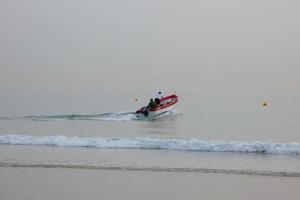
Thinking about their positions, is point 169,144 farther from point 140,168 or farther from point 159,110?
point 159,110

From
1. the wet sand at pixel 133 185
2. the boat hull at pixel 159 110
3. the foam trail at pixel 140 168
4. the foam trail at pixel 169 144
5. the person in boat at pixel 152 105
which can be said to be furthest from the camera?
the person in boat at pixel 152 105

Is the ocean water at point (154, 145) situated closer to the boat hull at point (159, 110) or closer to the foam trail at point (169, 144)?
the foam trail at point (169, 144)

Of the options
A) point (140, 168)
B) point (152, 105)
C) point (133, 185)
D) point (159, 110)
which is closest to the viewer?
point (133, 185)

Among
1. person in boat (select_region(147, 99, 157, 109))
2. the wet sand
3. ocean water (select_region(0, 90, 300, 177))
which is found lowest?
ocean water (select_region(0, 90, 300, 177))

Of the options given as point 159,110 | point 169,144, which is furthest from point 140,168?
point 159,110

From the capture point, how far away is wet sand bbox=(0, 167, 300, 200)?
485 inches

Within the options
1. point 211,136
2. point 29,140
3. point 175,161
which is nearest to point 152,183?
point 175,161

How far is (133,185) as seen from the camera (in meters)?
13.2

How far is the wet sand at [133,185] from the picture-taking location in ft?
40.4

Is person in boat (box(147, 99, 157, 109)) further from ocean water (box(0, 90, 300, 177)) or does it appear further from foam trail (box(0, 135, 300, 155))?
foam trail (box(0, 135, 300, 155))

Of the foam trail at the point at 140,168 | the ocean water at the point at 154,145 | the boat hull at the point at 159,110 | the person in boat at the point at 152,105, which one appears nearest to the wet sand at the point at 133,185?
the foam trail at the point at 140,168

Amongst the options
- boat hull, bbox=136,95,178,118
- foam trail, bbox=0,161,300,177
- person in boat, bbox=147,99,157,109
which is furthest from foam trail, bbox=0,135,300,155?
person in boat, bbox=147,99,157,109

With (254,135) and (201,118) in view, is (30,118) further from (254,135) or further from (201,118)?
(254,135)

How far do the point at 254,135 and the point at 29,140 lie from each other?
9942 mm
